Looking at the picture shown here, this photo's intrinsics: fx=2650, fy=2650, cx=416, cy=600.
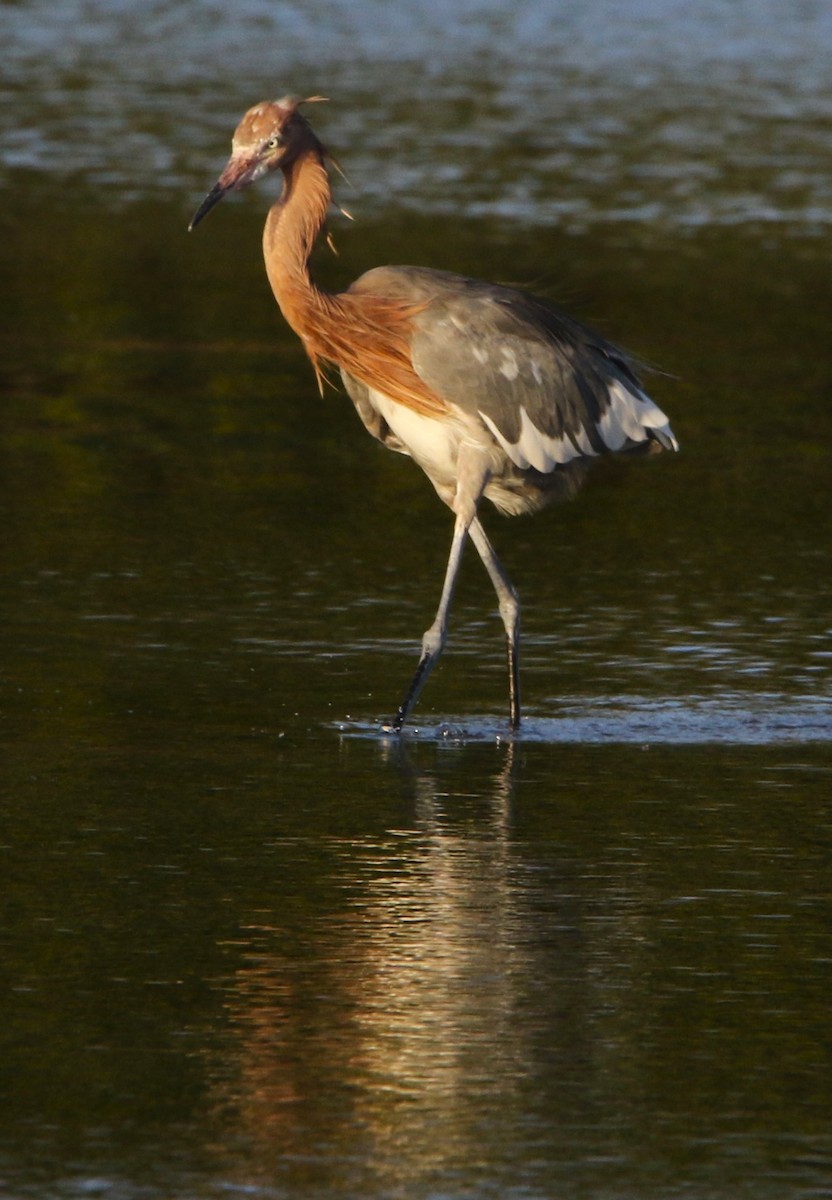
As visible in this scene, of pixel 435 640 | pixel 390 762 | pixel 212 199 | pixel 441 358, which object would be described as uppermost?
pixel 212 199

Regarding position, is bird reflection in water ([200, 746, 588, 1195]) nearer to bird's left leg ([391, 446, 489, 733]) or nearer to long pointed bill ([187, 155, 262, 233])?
bird's left leg ([391, 446, 489, 733])

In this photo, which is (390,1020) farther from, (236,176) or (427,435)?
(236,176)

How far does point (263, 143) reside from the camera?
10125 mm

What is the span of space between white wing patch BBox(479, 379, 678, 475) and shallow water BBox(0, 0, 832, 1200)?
0.78 metres

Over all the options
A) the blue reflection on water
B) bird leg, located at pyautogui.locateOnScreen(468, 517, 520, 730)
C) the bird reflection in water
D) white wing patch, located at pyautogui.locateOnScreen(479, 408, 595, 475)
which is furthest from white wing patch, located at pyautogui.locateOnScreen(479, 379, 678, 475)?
the blue reflection on water

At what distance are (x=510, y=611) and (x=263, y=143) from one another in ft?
6.64

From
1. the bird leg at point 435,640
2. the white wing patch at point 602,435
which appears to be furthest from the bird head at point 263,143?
the bird leg at point 435,640

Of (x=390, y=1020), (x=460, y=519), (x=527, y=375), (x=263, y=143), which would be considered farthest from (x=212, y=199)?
(x=390, y=1020)

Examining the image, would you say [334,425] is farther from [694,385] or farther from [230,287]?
[230,287]

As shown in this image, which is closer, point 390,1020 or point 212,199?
point 390,1020

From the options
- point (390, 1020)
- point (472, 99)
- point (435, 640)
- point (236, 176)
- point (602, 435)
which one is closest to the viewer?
point (390, 1020)

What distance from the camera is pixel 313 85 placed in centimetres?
3197

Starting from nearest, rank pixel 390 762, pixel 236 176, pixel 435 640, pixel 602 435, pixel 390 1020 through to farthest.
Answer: pixel 390 1020 < pixel 390 762 < pixel 435 640 < pixel 236 176 < pixel 602 435

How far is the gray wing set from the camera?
9.91 metres
